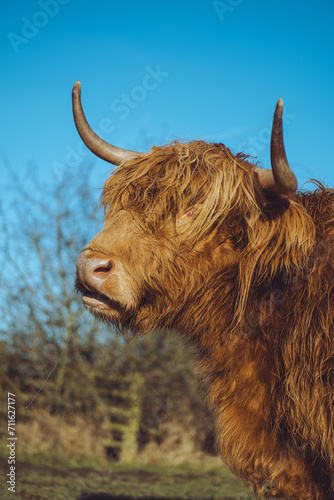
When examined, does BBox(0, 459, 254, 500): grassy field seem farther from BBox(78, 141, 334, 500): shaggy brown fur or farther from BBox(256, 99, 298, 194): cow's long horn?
BBox(256, 99, 298, 194): cow's long horn

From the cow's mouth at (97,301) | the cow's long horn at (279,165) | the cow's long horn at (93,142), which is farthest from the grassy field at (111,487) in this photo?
the cow's long horn at (279,165)

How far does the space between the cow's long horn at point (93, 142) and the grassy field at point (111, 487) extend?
306cm

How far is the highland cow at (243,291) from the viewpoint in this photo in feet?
8.39

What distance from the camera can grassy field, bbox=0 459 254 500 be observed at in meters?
5.02

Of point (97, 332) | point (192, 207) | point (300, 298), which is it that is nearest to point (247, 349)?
point (300, 298)

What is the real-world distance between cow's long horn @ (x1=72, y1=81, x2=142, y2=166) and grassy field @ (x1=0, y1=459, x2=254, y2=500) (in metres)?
3.06

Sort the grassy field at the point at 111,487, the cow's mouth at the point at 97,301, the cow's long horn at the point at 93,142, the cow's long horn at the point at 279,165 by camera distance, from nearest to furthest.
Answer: the cow's long horn at the point at 279,165, the cow's mouth at the point at 97,301, the cow's long horn at the point at 93,142, the grassy field at the point at 111,487

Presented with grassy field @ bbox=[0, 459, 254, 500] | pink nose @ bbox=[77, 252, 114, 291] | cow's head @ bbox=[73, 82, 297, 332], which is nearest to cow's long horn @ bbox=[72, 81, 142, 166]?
cow's head @ bbox=[73, 82, 297, 332]

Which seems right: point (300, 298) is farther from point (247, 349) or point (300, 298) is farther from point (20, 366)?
point (20, 366)

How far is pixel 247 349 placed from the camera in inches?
109

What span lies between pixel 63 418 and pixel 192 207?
1090 cm

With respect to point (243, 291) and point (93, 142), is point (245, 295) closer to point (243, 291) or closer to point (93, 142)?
point (243, 291)

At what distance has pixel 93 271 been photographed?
2.59m

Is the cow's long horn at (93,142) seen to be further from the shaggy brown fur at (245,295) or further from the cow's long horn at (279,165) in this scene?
the cow's long horn at (279,165)
